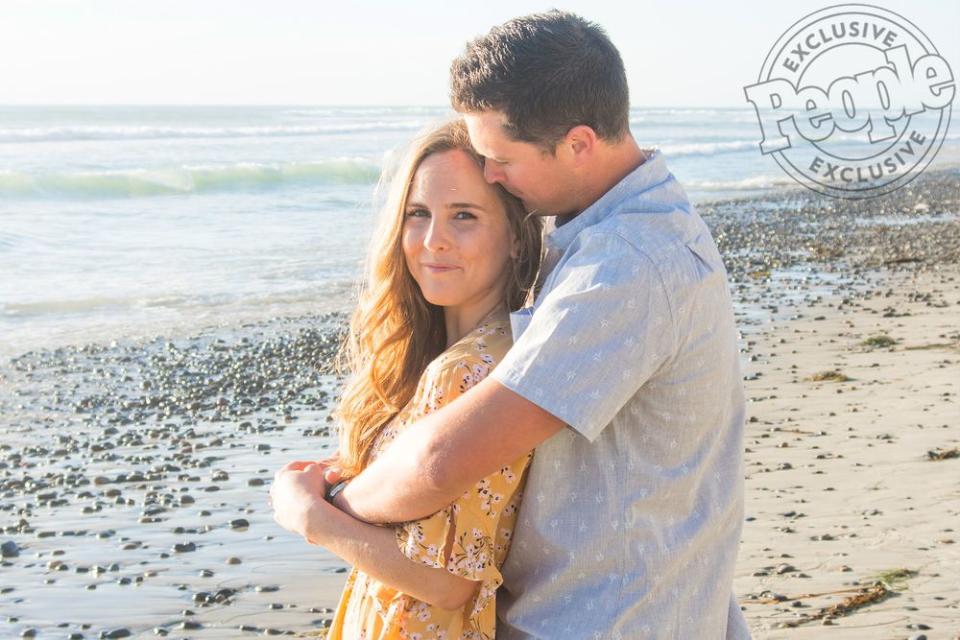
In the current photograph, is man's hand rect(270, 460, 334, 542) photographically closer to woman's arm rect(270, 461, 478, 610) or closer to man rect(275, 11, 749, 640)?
woman's arm rect(270, 461, 478, 610)

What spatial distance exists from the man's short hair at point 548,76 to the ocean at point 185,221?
1.67ft

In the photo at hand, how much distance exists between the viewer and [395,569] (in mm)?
2523

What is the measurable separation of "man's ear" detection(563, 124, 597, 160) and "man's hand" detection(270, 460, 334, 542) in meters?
0.94

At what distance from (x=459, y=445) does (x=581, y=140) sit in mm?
671

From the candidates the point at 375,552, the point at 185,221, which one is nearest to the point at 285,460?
the point at 375,552

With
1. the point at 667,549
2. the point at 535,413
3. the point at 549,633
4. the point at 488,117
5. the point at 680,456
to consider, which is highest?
the point at 488,117

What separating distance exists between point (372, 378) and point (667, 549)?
0.90m

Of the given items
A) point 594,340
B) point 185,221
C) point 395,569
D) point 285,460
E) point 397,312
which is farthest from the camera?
point 185,221

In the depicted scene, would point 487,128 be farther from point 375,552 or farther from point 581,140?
point 375,552

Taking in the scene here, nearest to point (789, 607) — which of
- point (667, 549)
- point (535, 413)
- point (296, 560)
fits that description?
point (296, 560)

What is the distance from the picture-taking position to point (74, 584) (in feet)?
21.3

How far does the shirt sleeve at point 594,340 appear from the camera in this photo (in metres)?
2.24

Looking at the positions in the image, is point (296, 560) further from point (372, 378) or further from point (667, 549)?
point (667, 549)

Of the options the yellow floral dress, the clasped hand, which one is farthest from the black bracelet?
the yellow floral dress
